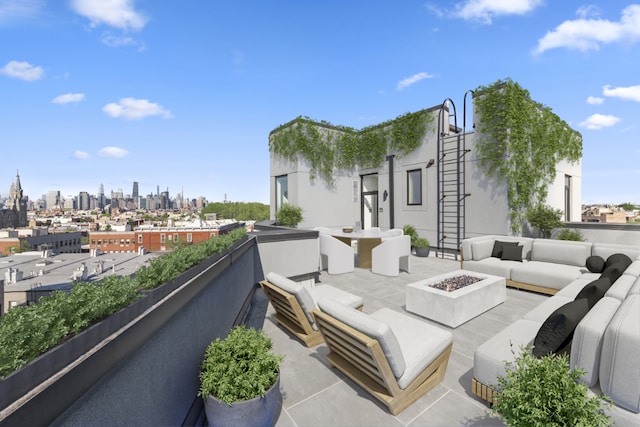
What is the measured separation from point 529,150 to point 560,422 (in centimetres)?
924

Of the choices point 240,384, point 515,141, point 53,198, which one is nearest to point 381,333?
point 240,384

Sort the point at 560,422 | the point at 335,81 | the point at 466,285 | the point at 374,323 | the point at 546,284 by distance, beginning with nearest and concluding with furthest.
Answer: the point at 560,422
the point at 374,323
the point at 466,285
the point at 546,284
the point at 335,81

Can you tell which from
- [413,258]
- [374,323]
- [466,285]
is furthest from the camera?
[413,258]

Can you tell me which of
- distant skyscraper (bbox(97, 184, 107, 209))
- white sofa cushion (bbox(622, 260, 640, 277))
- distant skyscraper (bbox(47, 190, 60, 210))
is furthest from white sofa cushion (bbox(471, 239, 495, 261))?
distant skyscraper (bbox(97, 184, 107, 209))

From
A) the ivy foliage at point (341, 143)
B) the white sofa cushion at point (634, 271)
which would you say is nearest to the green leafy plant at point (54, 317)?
the white sofa cushion at point (634, 271)

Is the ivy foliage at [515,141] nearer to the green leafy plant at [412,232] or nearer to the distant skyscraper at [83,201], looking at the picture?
the green leafy plant at [412,232]

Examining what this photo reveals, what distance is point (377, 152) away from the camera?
468 inches

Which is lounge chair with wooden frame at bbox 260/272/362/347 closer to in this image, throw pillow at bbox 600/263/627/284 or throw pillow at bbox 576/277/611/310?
throw pillow at bbox 576/277/611/310

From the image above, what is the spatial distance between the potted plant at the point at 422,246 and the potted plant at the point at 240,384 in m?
8.47

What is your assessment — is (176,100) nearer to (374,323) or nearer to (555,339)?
(374,323)

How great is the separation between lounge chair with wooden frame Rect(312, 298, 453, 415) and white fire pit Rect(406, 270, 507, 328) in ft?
4.66

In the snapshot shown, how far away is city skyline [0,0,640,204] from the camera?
521cm

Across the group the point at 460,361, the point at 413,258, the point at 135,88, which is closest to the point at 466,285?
the point at 460,361

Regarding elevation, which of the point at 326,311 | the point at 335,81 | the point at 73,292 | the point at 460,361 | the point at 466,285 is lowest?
the point at 460,361
